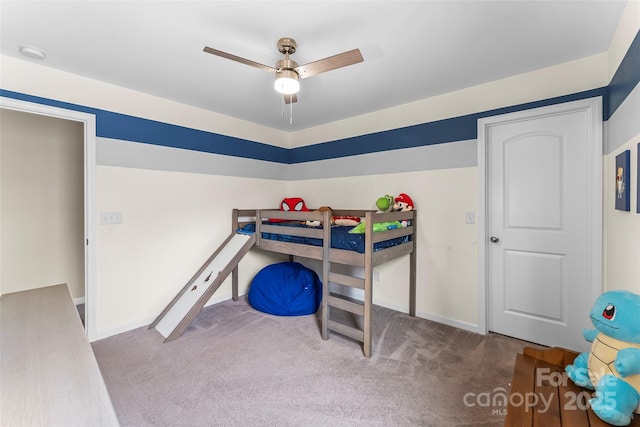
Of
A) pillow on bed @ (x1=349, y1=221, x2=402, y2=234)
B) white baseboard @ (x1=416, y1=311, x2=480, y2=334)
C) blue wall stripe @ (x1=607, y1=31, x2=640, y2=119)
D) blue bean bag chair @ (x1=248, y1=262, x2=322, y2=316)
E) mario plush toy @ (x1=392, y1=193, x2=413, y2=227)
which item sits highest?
blue wall stripe @ (x1=607, y1=31, x2=640, y2=119)

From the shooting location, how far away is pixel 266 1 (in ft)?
4.81

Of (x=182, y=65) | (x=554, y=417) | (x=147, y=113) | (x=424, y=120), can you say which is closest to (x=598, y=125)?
(x=424, y=120)

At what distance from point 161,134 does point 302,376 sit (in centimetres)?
260

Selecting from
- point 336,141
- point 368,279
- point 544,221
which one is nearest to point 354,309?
point 368,279

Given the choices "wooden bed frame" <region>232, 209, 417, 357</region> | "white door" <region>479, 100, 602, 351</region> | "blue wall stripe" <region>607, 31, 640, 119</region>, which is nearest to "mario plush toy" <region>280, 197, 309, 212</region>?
"wooden bed frame" <region>232, 209, 417, 357</region>

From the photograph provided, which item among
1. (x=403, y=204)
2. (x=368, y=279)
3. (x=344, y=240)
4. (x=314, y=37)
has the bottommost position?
(x=368, y=279)

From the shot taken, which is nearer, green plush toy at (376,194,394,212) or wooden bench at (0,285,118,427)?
wooden bench at (0,285,118,427)

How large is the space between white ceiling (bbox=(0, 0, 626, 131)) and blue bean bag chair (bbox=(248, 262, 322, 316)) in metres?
1.96

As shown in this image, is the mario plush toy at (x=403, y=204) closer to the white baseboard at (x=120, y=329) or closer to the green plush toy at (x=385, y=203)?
the green plush toy at (x=385, y=203)

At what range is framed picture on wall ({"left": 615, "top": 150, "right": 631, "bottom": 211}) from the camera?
146 centimetres

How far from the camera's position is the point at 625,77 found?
1568 mm

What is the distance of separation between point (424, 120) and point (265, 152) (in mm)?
2060

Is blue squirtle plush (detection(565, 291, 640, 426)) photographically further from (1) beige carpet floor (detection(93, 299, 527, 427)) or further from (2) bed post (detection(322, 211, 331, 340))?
(2) bed post (detection(322, 211, 331, 340))

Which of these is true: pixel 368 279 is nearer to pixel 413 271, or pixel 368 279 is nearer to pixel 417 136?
pixel 413 271
